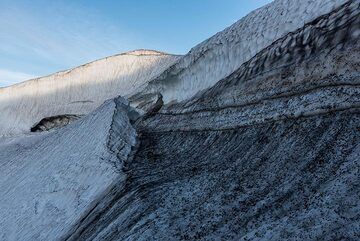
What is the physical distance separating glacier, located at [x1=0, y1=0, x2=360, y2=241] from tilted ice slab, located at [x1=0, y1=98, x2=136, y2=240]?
0.02 meters

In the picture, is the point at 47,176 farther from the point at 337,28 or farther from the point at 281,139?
the point at 337,28

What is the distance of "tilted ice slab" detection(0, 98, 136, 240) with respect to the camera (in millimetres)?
4461

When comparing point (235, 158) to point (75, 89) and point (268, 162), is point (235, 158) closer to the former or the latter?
point (268, 162)

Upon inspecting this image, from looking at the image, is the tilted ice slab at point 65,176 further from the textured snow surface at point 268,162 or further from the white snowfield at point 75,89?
the white snowfield at point 75,89

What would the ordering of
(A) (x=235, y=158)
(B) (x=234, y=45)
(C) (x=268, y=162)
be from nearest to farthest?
(C) (x=268, y=162), (A) (x=235, y=158), (B) (x=234, y=45)

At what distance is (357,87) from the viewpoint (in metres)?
3.15

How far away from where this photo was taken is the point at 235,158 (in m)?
3.84

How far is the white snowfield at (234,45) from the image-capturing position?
4984 millimetres

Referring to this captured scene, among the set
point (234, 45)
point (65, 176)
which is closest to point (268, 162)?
point (65, 176)

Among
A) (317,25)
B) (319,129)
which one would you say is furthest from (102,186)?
(317,25)

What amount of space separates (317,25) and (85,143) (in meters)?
2.99

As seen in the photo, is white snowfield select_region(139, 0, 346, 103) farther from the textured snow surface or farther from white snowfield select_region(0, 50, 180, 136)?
white snowfield select_region(0, 50, 180, 136)

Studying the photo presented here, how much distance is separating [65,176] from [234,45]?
108 inches

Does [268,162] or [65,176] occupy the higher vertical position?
[65,176]
